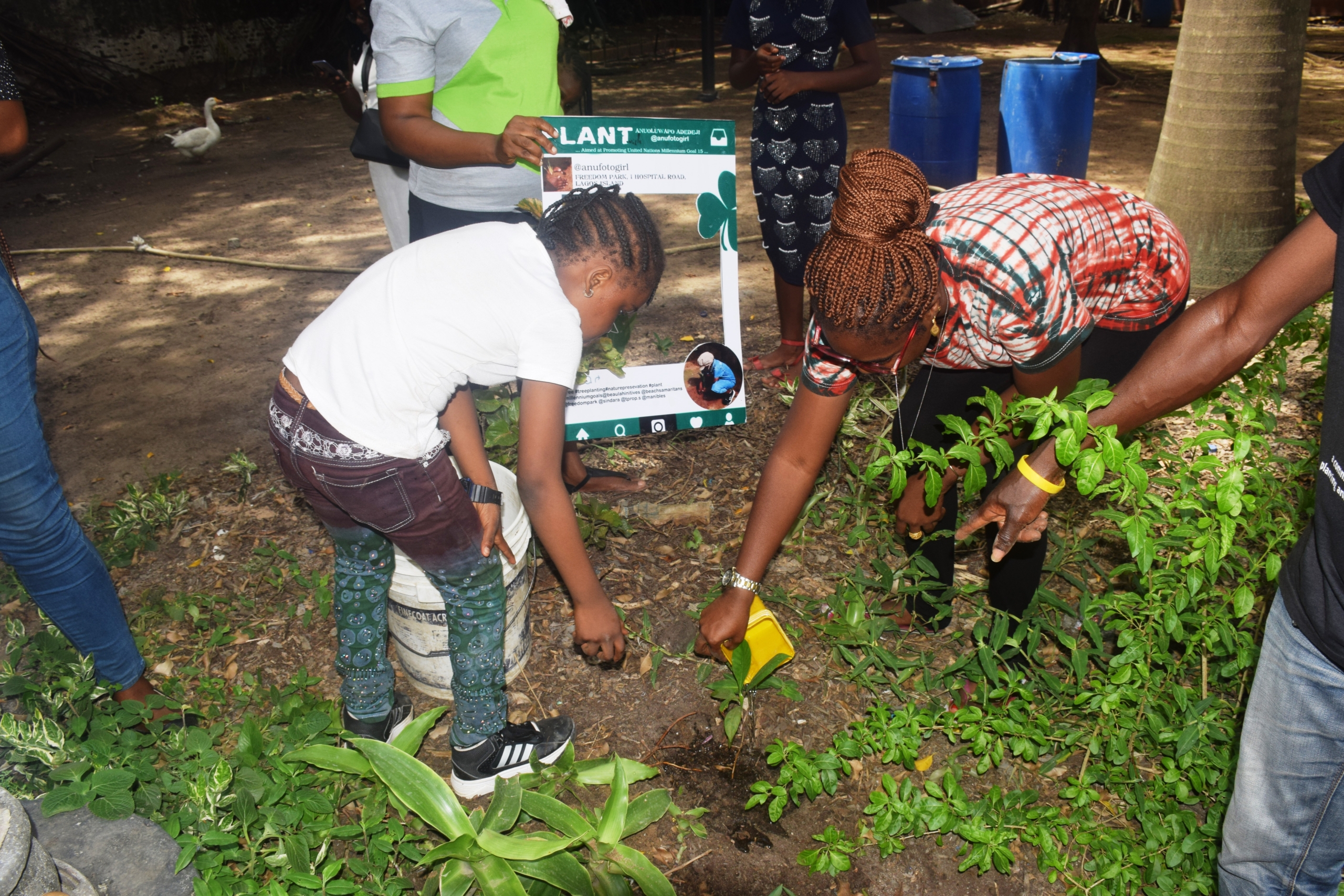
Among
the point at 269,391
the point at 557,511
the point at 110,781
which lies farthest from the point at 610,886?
the point at 269,391

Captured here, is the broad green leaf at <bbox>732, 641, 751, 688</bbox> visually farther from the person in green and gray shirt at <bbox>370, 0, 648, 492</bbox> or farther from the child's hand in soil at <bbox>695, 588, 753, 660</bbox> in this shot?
the person in green and gray shirt at <bbox>370, 0, 648, 492</bbox>

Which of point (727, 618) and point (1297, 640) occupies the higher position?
point (1297, 640)

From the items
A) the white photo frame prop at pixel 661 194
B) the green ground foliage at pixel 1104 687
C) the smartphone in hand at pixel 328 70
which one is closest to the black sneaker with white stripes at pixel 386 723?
the green ground foliage at pixel 1104 687

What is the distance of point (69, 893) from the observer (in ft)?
4.95

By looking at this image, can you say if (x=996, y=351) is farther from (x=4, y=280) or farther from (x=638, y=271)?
(x=4, y=280)

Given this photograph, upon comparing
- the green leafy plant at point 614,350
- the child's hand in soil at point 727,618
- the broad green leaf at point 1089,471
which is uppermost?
the broad green leaf at point 1089,471

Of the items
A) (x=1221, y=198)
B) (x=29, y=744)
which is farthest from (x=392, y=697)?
(x=1221, y=198)

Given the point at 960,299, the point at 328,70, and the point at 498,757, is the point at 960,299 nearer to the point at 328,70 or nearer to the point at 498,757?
the point at 498,757

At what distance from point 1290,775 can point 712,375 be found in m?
2.29

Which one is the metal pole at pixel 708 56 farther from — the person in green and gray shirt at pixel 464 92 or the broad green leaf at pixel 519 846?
the broad green leaf at pixel 519 846

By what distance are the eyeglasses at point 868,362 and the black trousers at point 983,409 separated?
464mm

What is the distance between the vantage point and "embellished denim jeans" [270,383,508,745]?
6.06 feet

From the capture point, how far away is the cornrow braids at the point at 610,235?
6.12 feet

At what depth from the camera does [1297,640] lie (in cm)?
130
